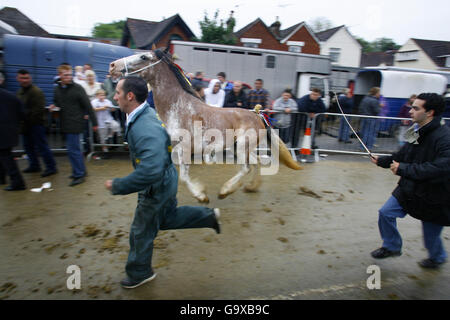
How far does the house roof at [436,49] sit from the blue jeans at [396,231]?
119ft

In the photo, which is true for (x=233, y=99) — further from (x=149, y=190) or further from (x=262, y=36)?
(x=262, y=36)

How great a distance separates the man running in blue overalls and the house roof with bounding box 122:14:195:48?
872 inches

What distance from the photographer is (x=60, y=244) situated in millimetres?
3322

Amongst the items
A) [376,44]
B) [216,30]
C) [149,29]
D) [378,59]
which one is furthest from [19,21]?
[376,44]

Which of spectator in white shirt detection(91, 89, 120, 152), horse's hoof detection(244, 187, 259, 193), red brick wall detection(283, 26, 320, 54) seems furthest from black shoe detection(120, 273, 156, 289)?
red brick wall detection(283, 26, 320, 54)

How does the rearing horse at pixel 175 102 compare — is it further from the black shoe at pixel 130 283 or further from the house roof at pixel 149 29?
the house roof at pixel 149 29

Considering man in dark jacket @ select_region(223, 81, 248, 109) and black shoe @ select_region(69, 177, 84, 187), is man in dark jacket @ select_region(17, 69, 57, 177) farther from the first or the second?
man in dark jacket @ select_region(223, 81, 248, 109)

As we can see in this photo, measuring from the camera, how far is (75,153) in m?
5.15

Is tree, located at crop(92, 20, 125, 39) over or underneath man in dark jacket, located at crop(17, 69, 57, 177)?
over

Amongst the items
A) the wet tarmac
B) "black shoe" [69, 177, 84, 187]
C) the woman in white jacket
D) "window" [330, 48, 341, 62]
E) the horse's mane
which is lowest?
the wet tarmac

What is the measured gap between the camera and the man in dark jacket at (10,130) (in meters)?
4.53

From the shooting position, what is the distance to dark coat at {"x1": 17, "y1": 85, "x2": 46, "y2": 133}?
5.19m

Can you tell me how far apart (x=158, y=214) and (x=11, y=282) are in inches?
58.6

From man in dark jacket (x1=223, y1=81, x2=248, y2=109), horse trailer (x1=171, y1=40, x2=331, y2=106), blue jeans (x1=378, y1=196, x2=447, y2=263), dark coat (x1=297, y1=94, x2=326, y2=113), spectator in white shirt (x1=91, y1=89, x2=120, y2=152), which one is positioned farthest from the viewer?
horse trailer (x1=171, y1=40, x2=331, y2=106)
